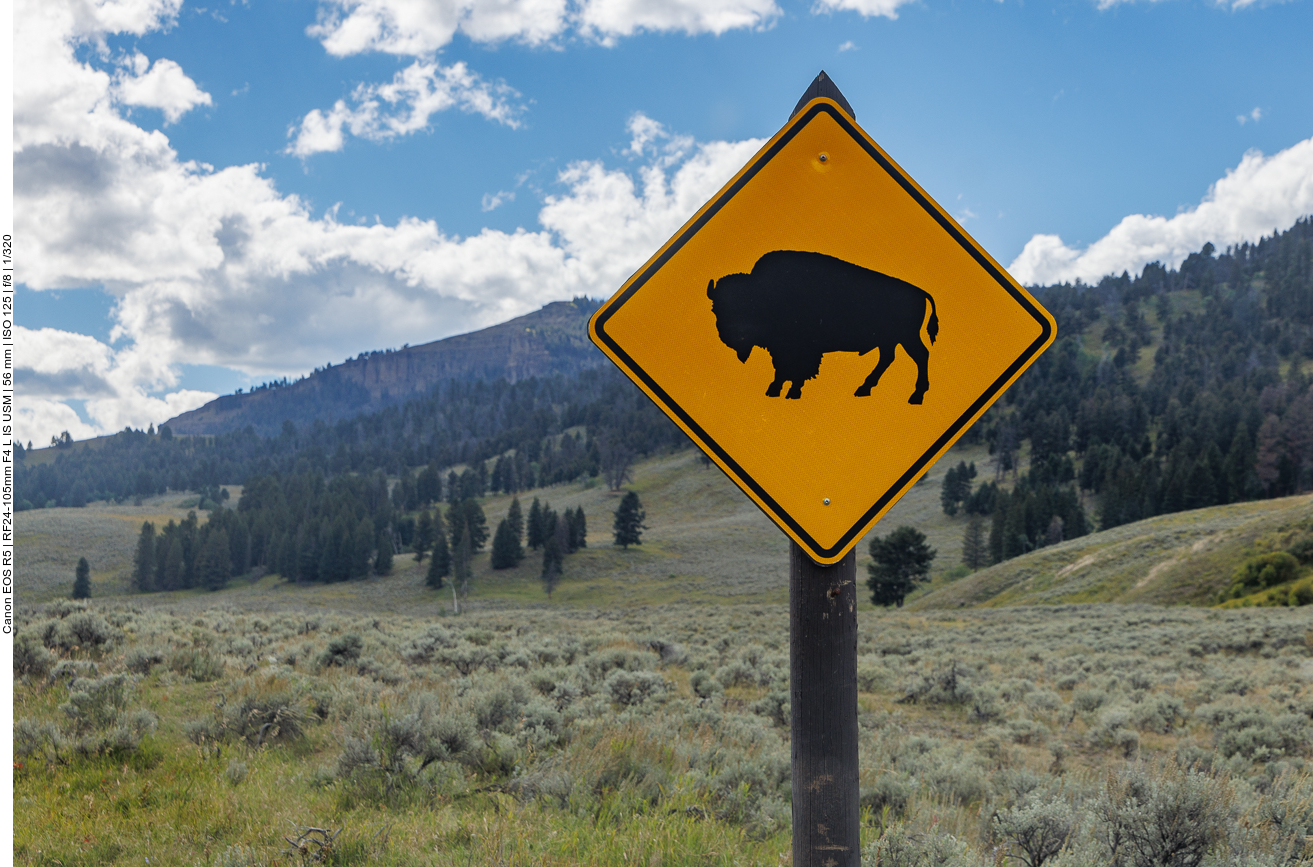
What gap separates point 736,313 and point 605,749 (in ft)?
14.6

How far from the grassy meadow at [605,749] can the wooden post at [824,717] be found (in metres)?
1.78

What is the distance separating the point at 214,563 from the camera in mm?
111688

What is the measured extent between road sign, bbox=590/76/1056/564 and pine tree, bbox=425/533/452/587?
323 feet

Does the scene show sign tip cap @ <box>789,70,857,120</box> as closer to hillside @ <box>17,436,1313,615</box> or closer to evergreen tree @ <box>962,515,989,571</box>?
hillside @ <box>17,436,1313,615</box>

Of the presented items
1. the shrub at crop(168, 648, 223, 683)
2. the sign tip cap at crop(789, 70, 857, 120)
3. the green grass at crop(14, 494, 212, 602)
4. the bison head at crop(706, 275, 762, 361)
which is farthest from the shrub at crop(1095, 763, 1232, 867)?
the green grass at crop(14, 494, 212, 602)

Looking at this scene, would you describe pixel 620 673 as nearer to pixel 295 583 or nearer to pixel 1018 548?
pixel 1018 548

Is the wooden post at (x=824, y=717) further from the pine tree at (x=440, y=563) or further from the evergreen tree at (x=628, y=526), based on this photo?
the pine tree at (x=440, y=563)

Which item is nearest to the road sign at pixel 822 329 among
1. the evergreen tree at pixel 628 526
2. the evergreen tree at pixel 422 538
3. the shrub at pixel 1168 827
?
the shrub at pixel 1168 827

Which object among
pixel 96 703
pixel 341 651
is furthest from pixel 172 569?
pixel 96 703

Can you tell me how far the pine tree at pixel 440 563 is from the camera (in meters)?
93.9

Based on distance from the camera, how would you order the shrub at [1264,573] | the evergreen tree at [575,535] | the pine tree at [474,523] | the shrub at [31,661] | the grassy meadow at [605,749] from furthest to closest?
the pine tree at [474,523]
the evergreen tree at [575,535]
the shrub at [1264,573]
the shrub at [31,661]
the grassy meadow at [605,749]

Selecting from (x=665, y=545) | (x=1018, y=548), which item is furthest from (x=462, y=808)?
(x=665, y=545)

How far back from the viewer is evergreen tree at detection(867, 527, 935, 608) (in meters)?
56.5

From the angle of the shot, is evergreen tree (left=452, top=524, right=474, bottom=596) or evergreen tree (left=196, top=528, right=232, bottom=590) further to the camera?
evergreen tree (left=196, top=528, right=232, bottom=590)
